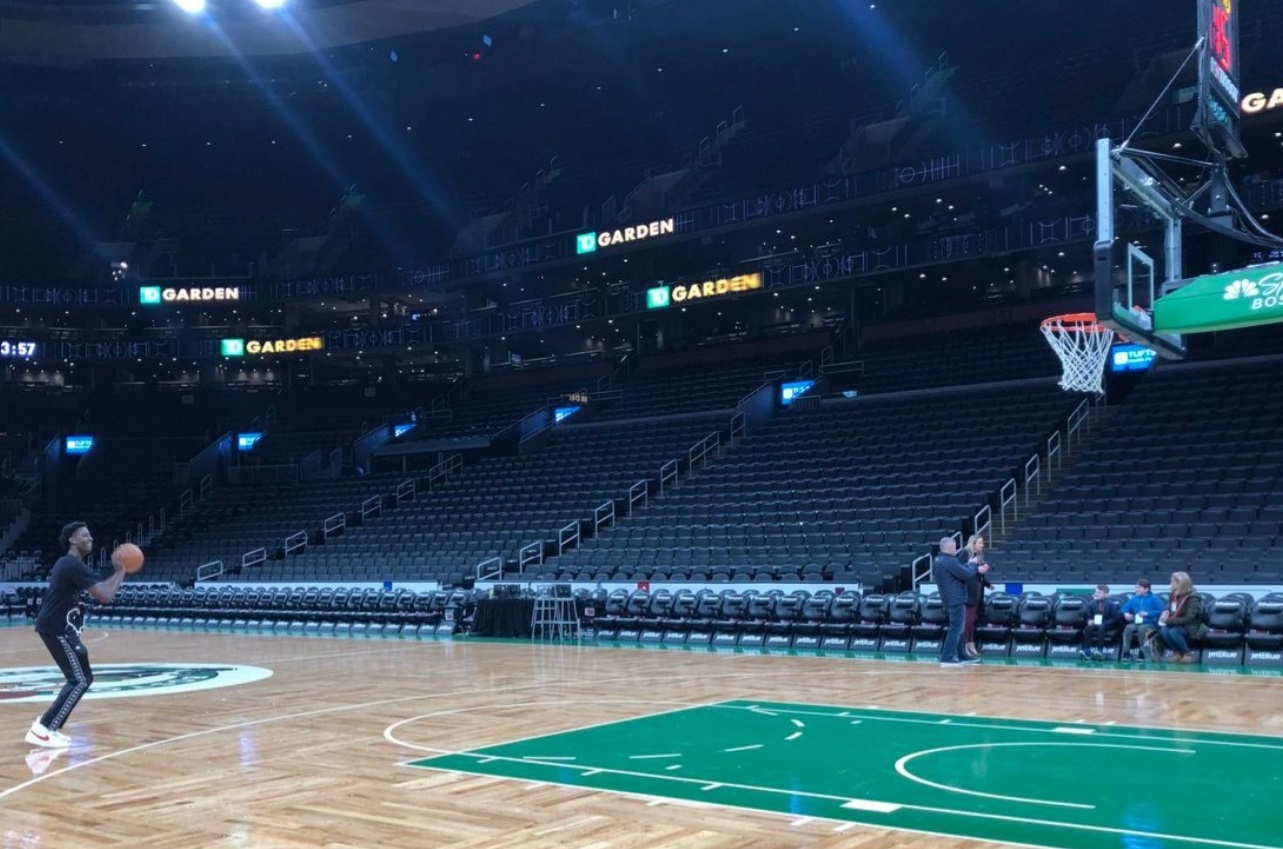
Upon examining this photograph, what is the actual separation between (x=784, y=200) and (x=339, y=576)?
14.0 m

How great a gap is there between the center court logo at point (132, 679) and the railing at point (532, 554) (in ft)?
Result: 29.9

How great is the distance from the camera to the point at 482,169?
42.1 metres

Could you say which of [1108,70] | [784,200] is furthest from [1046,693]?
[1108,70]

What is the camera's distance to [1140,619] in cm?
1409

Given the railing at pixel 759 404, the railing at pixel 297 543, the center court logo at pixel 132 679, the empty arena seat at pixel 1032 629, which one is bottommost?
the center court logo at pixel 132 679

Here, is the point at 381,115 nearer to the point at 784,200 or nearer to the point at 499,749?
the point at 784,200

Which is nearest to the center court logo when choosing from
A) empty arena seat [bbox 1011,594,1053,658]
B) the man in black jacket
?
the man in black jacket

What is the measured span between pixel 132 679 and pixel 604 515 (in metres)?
13.2

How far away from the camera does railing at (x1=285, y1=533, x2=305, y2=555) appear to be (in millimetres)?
30500

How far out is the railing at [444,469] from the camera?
109 feet

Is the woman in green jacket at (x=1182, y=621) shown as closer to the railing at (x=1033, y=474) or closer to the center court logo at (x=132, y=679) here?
the railing at (x=1033, y=474)

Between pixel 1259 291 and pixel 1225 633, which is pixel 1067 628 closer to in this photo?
pixel 1225 633

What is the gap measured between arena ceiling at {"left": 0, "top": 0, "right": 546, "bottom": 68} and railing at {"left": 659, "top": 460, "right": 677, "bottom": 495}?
1409 cm

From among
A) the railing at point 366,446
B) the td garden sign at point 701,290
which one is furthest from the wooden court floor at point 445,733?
the railing at point 366,446
